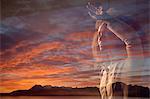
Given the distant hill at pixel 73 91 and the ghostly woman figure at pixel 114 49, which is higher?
the ghostly woman figure at pixel 114 49

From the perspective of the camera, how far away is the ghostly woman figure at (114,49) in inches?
66.1

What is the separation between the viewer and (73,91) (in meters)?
1.84

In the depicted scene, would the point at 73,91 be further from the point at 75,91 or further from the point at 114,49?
the point at 114,49

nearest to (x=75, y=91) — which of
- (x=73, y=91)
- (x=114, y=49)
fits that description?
(x=73, y=91)

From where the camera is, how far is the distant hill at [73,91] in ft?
5.33

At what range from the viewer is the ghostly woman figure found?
1.68 metres

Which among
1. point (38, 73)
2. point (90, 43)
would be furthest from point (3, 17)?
point (90, 43)

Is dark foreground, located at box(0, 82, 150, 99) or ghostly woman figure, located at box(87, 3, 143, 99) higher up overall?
ghostly woman figure, located at box(87, 3, 143, 99)

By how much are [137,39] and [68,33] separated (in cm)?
52

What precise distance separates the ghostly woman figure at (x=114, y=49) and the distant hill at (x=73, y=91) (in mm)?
31

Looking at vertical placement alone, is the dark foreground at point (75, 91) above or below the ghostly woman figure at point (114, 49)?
below

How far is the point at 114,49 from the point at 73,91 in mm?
426

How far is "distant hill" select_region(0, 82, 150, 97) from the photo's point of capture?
163 centimetres

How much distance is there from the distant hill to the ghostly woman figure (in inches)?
1.2
